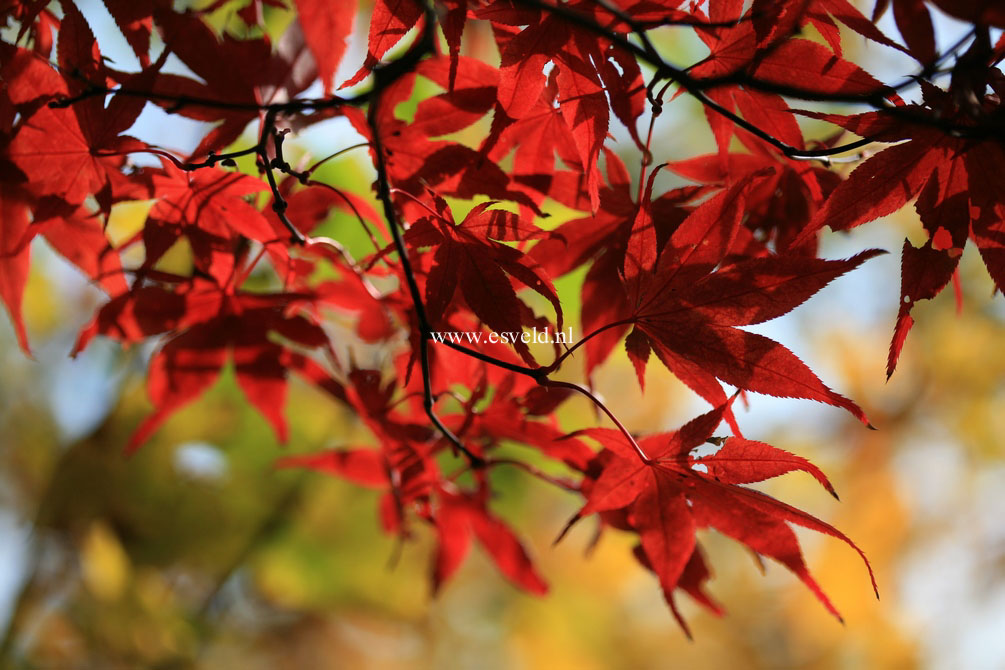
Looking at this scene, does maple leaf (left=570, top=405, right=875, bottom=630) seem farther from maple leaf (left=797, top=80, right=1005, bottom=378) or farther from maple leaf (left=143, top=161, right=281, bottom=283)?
maple leaf (left=143, top=161, right=281, bottom=283)

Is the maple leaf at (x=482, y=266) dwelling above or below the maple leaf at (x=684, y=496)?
above

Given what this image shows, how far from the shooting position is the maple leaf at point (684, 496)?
1.69 feet

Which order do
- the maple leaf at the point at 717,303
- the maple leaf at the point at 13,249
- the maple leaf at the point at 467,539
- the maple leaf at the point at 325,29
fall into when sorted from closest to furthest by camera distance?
1. the maple leaf at the point at 325,29
2. the maple leaf at the point at 717,303
3. the maple leaf at the point at 13,249
4. the maple leaf at the point at 467,539

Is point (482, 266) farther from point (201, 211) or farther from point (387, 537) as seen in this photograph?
point (387, 537)

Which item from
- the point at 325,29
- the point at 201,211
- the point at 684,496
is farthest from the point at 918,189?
the point at 201,211

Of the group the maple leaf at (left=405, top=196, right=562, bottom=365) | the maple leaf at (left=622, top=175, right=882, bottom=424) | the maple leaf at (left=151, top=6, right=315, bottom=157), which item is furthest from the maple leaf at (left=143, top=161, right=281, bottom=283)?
the maple leaf at (left=622, top=175, right=882, bottom=424)

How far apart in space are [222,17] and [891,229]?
2.63m

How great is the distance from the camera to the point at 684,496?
55cm

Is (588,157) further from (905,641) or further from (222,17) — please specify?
(905,641)

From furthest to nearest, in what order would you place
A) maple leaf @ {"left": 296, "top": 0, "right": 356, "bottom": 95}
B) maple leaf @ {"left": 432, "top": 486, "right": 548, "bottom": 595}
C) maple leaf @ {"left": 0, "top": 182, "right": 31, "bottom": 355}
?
maple leaf @ {"left": 432, "top": 486, "right": 548, "bottom": 595} → maple leaf @ {"left": 0, "top": 182, "right": 31, "bottom": 355} → maple leaf @ {"left": 296, "top": 0, "right": 356, "bottom": 95}

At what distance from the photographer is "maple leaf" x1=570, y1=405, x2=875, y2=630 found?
517mm

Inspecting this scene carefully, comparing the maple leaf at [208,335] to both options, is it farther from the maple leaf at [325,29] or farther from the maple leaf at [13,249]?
the maple leaf at [325,29]

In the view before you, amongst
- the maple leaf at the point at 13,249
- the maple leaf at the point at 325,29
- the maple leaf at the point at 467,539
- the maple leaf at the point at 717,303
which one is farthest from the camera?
the maple leaf at the point at 467,539

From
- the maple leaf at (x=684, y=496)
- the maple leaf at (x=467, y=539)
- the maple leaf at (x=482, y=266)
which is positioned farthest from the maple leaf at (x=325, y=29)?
the maple leaf at (x=467, y=539)
